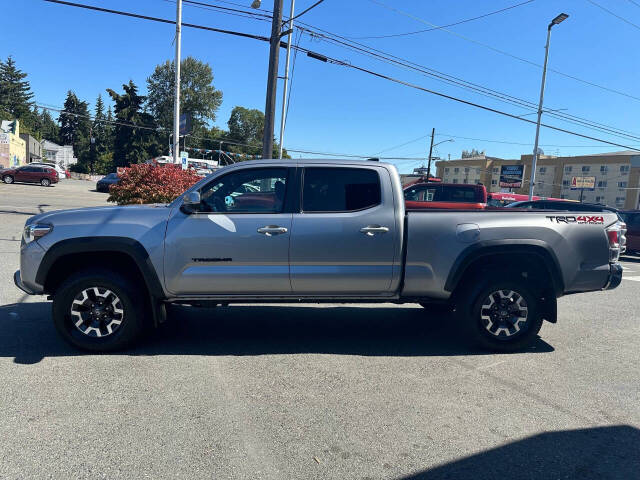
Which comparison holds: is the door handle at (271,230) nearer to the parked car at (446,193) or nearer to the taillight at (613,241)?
the taillight at (613,241)

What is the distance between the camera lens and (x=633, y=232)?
1670 cm

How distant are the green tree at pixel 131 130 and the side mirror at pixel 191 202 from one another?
231ft

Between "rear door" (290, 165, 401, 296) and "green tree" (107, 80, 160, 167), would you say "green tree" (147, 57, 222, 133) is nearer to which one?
"green tree" (107, 80, 160, 167)

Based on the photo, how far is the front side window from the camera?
4801 mm

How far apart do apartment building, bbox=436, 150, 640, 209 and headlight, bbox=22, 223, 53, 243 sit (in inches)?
3012

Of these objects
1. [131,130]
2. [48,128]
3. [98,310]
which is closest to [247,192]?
[98,310]

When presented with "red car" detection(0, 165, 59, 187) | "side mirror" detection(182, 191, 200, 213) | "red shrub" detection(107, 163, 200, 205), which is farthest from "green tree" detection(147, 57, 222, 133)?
"side mirror" detection(182, 191, 200, 213)

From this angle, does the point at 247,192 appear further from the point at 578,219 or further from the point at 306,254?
the point at 578,219

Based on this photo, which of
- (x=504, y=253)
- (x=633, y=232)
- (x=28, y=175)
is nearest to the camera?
Answer: (x=504, y=253)

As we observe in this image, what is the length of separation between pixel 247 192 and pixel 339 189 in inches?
37.6

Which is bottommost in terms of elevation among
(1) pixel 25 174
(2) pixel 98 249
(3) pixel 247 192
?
(2) pixel 98 249

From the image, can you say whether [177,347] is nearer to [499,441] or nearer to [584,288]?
[499,441]

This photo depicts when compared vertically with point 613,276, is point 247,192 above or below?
above

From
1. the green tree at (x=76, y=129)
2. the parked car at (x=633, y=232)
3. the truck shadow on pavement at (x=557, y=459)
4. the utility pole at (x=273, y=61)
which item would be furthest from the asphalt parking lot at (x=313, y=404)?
the green tree at (x=76, y=129)
